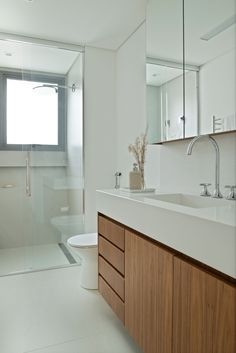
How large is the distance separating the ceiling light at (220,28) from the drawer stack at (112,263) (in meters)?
1.29

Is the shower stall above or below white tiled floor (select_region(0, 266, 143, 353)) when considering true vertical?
above

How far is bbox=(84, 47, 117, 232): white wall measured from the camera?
312 cm

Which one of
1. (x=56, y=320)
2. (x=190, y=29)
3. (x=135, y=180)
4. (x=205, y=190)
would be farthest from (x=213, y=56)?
(x=56, y=320)

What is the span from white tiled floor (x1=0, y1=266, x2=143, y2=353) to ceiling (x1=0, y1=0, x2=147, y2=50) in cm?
240

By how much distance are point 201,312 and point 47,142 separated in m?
2.59

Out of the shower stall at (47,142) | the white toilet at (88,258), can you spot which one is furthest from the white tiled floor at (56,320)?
the shower stall at (47,142)

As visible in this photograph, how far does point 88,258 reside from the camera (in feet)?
7.87

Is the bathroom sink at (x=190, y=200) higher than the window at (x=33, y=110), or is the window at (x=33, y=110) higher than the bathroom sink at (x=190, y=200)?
the window at (x=33, y=110)

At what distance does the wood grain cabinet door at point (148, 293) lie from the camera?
4.01 feet

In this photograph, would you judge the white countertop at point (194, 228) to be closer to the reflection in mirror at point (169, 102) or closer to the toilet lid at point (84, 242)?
the reflection in mirror at point (169, 102)

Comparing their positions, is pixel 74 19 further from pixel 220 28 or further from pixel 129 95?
pixel 220 28

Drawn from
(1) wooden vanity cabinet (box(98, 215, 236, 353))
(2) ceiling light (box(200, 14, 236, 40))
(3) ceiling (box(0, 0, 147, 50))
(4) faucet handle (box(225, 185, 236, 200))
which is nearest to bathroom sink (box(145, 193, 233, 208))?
(4) faucet handle (box(225, 185, 236, 200))

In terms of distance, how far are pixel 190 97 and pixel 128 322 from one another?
1.49 meters

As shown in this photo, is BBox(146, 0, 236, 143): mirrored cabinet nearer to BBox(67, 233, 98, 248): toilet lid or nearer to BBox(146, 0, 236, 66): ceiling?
BBox(146, 0, 236, 66): ceiling
